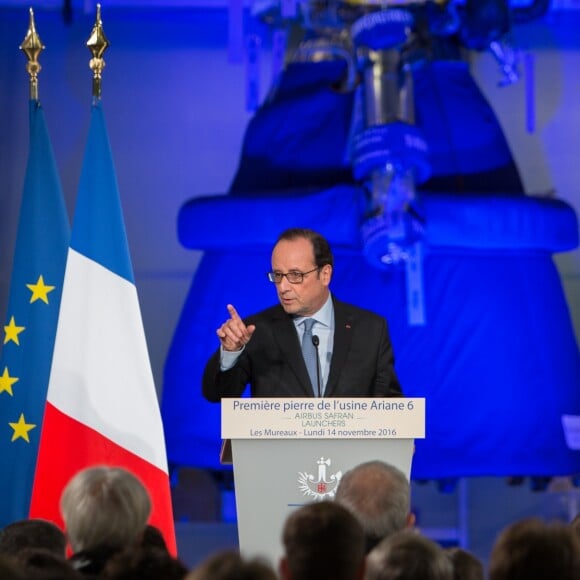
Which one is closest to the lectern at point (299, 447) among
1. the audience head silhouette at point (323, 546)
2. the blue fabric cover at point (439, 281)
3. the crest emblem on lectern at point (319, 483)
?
the crest emblem on lectern at point (319, 483)

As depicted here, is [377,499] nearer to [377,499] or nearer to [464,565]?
[377,499]

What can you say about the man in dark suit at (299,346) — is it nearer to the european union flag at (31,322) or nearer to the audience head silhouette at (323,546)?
the european union flag at (31,322)

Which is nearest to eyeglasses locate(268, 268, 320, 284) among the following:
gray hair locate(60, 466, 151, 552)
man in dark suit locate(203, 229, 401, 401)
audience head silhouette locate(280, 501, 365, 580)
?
man in dark suit locate(203, 229, 401, 401)

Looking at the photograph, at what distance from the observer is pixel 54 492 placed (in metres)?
3.37

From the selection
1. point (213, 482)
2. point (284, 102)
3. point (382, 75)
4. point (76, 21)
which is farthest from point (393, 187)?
point (76, 21)

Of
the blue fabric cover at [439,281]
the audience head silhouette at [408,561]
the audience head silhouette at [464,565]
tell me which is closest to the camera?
the audience head silhouette at [408,561]

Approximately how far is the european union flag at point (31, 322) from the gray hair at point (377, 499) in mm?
1656

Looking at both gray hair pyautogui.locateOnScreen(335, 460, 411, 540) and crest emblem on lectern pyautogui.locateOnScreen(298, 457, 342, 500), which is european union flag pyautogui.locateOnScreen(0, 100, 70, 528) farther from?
gray hair pyautogui.locateOnScreen(335, 460, 411, 540)

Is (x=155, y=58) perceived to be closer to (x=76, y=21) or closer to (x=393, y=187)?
(x=76, y=21)

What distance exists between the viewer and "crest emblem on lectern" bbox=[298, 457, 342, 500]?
270cm

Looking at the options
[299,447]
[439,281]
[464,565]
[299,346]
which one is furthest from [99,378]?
[439,281]

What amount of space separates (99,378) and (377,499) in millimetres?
1520

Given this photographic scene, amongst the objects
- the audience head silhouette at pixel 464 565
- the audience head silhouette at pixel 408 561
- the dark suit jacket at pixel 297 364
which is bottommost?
the audience head silhouette at pixel 464 565

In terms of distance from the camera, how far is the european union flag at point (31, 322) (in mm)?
3615
